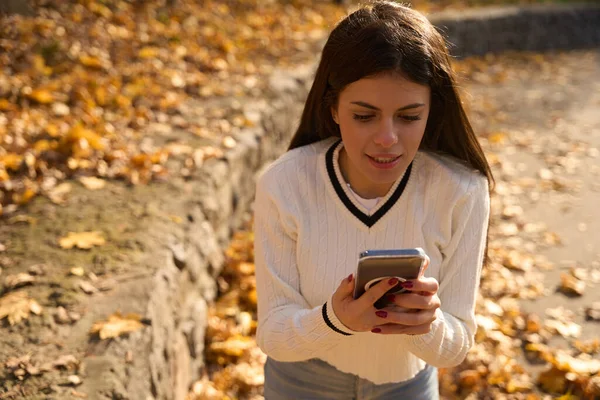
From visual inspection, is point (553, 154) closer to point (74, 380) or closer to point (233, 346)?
point (233, 346)

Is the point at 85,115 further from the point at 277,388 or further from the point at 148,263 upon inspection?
the point at 277,388

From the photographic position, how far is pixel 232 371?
3.35 meters

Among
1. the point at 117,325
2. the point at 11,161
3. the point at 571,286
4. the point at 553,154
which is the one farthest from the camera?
the point at 553,154

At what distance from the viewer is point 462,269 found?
1.96 meters

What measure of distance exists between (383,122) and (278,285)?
0.58 meters

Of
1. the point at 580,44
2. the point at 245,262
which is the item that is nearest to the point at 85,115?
the point at 245,262

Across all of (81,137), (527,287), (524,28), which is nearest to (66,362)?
(81,137)

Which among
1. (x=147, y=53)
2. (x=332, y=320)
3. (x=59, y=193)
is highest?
(x=147, y=53)

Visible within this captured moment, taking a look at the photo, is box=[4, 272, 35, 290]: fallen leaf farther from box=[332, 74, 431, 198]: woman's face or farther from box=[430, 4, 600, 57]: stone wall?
box=[430, 4, 600, 57]: stone wall

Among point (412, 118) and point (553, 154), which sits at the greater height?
point (412, 118)

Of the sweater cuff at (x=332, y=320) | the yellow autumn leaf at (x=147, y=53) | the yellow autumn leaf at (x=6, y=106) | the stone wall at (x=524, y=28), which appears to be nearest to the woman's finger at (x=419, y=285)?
the sweater cuff at (x=332, y=320)

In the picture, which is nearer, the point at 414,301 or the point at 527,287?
the point at 414,301

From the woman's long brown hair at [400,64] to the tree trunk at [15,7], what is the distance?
4728 millimetres

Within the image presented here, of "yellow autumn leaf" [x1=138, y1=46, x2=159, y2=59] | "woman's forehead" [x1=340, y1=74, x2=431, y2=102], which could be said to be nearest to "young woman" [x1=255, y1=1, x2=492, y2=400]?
"woman's forehead" [x1=340, y1=74, x2=431, y2=102]
